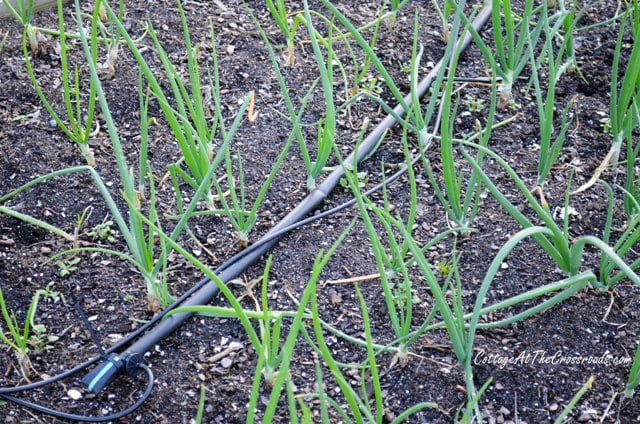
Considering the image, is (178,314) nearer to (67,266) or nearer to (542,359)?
(67,266)

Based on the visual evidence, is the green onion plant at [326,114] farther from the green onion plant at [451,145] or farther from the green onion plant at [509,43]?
the green onion plant at [509,43]

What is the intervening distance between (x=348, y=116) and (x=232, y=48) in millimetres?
478

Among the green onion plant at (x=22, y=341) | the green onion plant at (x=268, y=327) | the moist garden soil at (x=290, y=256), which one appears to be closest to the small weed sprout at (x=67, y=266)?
the moist garden soil at (x=290, y=256)

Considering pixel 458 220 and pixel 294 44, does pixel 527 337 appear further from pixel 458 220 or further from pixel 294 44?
pixel 294 44

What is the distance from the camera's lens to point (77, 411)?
1.62m

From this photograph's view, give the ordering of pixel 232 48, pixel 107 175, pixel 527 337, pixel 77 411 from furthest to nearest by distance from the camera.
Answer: pixel 232 48, pixel 107 175, pixel 527 337, pixel 77 411

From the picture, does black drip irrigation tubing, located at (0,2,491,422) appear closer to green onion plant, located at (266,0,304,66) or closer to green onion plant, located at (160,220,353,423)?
green onion plant, located at (160,220,353,423)

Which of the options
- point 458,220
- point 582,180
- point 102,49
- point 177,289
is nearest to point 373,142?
point 458,220

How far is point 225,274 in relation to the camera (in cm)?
185

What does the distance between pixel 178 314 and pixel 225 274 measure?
16cm

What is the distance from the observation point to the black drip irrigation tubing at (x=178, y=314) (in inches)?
63.0

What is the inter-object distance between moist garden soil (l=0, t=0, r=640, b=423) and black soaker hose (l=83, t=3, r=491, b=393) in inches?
1.2

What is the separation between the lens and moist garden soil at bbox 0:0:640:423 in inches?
64.6

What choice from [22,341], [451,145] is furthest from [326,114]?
[22,341]
